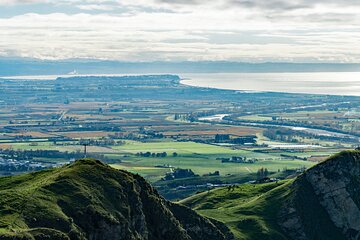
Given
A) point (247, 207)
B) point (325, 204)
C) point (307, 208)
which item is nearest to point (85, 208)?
point (247, 207)

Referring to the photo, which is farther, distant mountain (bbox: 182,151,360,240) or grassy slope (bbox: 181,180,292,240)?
distant mountain (bbox: 182,151,360,240)

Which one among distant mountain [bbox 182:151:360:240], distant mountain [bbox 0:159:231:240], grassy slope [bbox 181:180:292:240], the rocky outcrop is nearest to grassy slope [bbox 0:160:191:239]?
distant mountain [bbox 0:159:231:240]

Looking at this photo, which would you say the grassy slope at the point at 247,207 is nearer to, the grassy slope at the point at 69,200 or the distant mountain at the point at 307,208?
the distant mountain at the point at 307,208

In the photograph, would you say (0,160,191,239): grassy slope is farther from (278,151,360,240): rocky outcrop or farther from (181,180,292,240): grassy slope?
(278,151,360,240): rocky outcrop

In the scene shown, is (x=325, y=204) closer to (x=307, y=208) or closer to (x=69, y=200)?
(x=307, y=208)

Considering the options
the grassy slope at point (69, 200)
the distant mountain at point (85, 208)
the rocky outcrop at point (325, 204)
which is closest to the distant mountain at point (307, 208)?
the rocky outcrop at point (325, 204)

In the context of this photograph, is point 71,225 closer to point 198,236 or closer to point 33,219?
point 33,219

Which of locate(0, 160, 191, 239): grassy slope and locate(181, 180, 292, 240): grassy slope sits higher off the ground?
locate(0, 160, 191, 239): grassy slope
